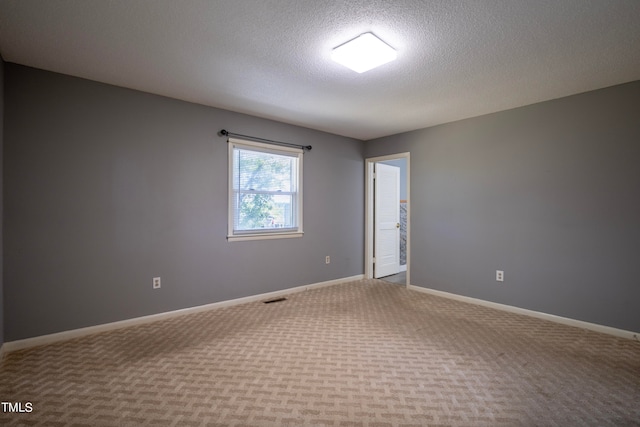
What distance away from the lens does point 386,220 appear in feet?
18.1

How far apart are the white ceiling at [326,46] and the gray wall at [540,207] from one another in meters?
0.38

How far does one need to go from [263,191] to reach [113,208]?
170 centimetres

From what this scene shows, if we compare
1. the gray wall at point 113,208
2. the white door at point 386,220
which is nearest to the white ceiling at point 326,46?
the gray wall at point 113,208

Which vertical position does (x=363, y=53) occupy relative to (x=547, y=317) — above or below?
above

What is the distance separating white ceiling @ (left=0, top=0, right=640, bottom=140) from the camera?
6.03 ft

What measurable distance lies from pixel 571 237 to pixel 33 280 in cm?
518

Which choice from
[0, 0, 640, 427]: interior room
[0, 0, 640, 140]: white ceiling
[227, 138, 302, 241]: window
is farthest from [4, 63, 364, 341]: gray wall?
[0, 0, 640, 140]: white ceiling

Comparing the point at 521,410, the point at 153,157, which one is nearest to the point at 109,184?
the point at 153,157

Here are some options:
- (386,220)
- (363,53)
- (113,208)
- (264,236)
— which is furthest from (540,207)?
(113,208)

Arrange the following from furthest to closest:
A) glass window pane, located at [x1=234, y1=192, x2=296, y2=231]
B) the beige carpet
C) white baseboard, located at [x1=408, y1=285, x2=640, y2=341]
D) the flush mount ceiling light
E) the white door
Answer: the white door < glass window pane, located at [x1=234, y1=192, x2=296, y2=231] < white baseboard, located at [x1=408, y1=285, x2=640, y2=341] < the flush mount ceiling light < the beige carpet

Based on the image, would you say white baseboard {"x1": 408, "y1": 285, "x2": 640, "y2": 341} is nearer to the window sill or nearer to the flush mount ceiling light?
the window sill

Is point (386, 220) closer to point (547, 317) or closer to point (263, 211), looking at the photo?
point (263, 211)

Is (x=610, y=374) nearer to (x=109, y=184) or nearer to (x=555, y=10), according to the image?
(x=555, y=10)

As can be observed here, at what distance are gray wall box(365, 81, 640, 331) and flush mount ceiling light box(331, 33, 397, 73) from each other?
7.25 feet
